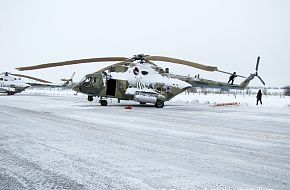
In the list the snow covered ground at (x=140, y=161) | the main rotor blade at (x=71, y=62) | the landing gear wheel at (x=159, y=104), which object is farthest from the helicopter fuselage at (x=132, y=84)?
the snow covered ground at (x=140, y=161)

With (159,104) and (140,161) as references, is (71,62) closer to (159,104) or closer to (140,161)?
(159,104)

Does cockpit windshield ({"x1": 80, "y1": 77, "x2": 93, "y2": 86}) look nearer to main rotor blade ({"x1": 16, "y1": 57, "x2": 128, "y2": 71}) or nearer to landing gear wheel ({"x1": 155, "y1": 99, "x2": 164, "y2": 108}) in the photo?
main rotor blade ({"x1": 16, "y1": 57, "x2": 128, "y2": 71})

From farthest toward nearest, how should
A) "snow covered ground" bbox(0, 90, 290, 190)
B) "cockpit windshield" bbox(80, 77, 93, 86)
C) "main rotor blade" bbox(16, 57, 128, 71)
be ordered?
"cockpit windshield" bbox(80, 77, 93, 86) → "main rotor blade" bbox(16, 57, 128, 71) → "snow covered ground" bbox(0, 90, 290, 190)

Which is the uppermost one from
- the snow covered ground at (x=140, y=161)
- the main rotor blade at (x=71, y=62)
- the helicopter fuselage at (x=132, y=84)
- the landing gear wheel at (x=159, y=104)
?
the main rotor blade at (x=71, y=62)

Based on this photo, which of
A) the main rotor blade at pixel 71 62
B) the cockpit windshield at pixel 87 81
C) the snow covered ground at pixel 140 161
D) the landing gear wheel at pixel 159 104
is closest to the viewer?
the snow covered ground at pixel 140 161

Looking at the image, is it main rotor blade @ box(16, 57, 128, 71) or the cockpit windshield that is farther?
the cockpit windshield

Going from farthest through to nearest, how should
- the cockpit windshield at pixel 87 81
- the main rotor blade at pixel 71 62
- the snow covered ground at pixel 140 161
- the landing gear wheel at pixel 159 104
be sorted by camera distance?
the landing gear wheel at pixel 159 104, the cockpit windshield at pixel 87 81, the main rotor blade at pixel 71 62, the snow covered ground at pixel 140 161

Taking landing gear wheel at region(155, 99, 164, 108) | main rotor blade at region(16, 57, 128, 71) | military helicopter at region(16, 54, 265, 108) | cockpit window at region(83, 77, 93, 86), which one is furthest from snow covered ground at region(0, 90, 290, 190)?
landing gear wheel at region(155, 99, 164, 108)

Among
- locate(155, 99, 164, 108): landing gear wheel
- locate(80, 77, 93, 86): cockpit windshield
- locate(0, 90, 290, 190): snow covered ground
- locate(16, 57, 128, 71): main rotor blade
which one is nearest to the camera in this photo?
locate(0, 90, 290, 190): snow covered ground

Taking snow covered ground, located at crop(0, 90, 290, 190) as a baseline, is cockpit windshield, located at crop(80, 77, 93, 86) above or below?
above

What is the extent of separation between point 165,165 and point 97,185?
1.25 meters

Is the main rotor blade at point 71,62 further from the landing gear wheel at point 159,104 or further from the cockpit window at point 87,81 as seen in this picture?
the landing gear wheel at point 159,104

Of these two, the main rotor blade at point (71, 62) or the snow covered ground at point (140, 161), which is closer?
the snow covered ground at point (140, 161)

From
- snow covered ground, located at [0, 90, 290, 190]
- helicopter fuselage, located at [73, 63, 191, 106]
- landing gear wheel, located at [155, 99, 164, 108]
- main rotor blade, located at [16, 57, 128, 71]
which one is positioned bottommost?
snow covered ground, located at [0, 90, 290, 190]
